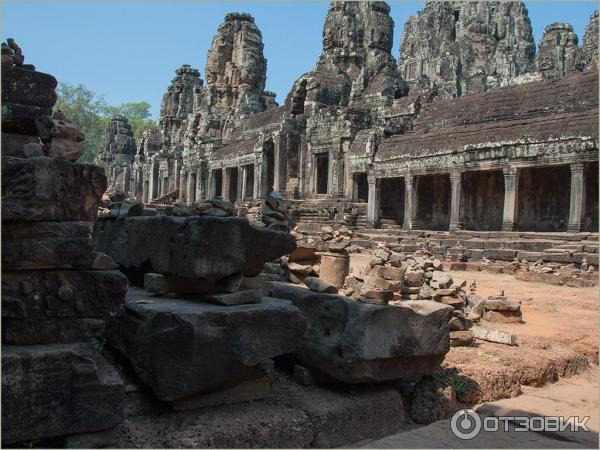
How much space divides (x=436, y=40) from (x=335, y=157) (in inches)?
1674

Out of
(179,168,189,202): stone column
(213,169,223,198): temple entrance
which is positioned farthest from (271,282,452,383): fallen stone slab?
(179,168,189,202): stone column

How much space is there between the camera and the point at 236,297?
3.81 metres

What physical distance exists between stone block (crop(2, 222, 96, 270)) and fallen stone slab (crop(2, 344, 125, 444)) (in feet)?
1.54

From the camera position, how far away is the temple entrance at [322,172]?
2794cm

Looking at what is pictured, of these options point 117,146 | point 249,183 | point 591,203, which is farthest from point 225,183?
point 117,146

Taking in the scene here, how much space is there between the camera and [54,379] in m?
2.96

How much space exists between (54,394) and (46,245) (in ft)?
2.70

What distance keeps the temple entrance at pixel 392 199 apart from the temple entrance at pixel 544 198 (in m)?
5.55

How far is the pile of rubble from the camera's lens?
9.55 ft

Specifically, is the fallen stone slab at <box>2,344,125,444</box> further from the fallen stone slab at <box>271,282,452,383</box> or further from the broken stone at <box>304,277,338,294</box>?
the broken stone at <box>304,277,338,294</box>

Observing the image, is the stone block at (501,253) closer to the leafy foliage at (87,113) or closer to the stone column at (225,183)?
the stone column at (225,183)

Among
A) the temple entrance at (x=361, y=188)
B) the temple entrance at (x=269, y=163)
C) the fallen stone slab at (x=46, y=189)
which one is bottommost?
the fallen stone slab at (x=46, y=189)

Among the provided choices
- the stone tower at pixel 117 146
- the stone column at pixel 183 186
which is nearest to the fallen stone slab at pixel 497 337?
the stone column at pixel 183 186

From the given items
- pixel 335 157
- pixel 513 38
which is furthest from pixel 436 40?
pixel 335 157
